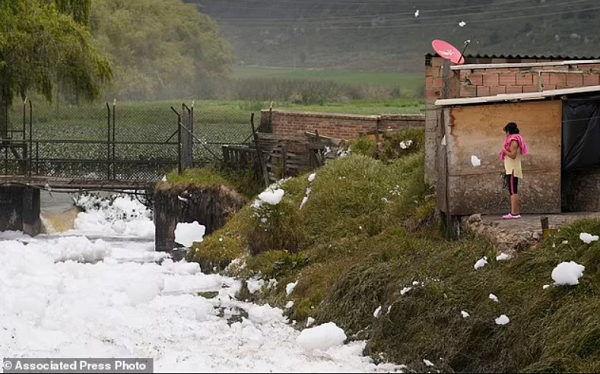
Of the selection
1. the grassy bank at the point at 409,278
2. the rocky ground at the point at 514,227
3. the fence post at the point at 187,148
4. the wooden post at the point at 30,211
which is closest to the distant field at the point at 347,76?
the fence post at the point at 187,148

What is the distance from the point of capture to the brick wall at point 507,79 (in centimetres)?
2092

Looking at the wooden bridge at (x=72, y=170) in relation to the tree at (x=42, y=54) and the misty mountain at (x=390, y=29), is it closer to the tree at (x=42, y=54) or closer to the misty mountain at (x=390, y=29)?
the tree at (x=42, y=54)

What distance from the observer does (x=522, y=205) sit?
19.4m

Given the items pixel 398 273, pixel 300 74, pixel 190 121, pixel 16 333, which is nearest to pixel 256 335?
pixel 398 273

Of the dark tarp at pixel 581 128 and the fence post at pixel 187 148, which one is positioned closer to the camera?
the dark tarp at pixel 581 128

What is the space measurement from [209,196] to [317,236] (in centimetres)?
958

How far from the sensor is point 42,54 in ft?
119

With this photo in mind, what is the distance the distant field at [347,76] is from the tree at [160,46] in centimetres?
231

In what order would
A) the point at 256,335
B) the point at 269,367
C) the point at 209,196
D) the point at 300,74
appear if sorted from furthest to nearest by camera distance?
the point at 300,74 → the point at 209,196 → the point at 256,335 → the point at 269,367

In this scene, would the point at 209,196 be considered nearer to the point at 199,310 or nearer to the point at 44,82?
the point at 44,82

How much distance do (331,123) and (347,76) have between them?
1833 inches

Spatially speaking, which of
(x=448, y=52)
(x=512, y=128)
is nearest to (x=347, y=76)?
(x=448, y=52)

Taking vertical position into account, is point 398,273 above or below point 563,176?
below

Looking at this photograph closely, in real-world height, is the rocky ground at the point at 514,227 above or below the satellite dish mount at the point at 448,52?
below
